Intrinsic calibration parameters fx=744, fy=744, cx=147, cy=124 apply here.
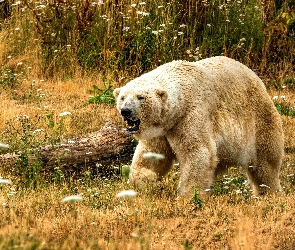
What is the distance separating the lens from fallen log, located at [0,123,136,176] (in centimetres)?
761

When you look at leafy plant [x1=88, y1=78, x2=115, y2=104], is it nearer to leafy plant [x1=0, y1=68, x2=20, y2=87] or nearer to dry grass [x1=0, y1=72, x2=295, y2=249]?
leafy plant [x1=0, y1=68, x2=20, y2=87]

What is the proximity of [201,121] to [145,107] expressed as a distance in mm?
577

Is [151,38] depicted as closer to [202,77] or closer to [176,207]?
[202,77]

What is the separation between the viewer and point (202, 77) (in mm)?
6918

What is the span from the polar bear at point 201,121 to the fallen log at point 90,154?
971mm

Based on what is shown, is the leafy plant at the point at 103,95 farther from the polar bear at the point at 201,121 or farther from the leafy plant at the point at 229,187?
the polar bear at the point at 201,121

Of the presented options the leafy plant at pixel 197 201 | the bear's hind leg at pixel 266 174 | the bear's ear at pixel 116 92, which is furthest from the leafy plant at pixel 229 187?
the bear's ear at pixel 116 92

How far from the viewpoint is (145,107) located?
6332 mm

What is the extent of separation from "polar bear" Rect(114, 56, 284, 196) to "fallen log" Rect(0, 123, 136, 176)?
0.97m

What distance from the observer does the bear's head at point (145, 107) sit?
20.6 feet

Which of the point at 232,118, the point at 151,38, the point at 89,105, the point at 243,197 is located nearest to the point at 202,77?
the point at 232,118

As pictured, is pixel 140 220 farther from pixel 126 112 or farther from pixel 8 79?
pixel 8 79

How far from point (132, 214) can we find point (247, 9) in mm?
8733

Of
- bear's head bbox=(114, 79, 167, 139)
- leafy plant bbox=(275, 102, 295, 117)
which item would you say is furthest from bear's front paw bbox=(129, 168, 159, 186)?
leafy plant bbox=(275, 102, 295, 117)
